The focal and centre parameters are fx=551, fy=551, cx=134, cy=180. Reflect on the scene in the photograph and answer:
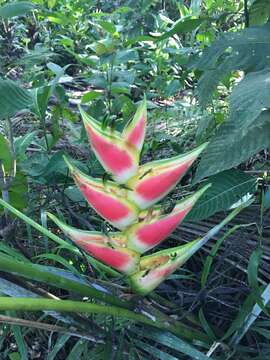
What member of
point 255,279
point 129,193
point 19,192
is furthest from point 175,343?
point 19,192

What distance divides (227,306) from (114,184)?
0.36 metres

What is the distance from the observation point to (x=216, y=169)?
34.3 inches

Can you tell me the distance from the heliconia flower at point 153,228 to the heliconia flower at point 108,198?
2 cm

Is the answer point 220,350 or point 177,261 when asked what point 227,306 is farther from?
point 177,261

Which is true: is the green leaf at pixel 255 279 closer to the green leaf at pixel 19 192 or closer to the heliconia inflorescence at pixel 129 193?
the heliconia inflorescence at pixel 129 193

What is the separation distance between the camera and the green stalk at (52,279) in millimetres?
632

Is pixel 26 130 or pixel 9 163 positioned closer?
pixel 9 163

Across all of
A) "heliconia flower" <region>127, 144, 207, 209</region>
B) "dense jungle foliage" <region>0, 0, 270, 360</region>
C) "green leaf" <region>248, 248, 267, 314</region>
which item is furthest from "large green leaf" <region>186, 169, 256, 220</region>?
"heliconia flower" <region>127, 144, 207, 209</region>

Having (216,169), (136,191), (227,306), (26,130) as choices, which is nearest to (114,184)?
(136,191)

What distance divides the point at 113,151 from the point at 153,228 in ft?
0.36

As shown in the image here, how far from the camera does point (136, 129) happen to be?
0.66 m

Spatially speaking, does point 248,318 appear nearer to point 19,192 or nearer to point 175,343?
point 175,343

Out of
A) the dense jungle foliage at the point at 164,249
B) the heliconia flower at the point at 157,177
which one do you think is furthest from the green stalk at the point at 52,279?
the heliconia flower at the point at 157,177

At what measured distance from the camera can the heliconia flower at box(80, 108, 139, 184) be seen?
0.65 m
